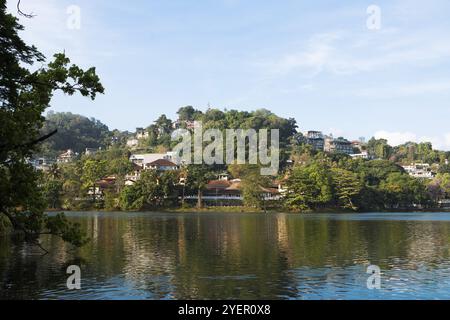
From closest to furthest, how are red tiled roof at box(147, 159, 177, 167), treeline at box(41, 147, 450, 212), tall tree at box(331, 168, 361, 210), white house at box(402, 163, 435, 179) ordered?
treeline at box(41, 147, 450, 212) < tall tree at box(331, 168, 361, 210) < red tiled roof at box(147, 159, 177, 167) < white house at box(402, 163, 435, 179)

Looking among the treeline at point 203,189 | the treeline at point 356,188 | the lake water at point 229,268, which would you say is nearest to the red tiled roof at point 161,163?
the treeline at point 203,189

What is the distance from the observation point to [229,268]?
92.6 ft

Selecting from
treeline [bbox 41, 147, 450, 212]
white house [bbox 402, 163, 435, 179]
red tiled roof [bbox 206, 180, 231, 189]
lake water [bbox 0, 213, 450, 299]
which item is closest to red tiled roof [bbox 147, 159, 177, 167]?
treeline [bbox 41, 147, 450, 212]

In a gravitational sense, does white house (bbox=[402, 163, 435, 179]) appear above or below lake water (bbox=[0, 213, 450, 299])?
above

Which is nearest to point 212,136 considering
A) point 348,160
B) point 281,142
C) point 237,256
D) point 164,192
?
point 281,142

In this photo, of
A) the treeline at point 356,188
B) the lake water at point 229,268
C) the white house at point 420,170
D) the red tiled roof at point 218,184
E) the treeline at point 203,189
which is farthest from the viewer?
the white house at point 420,170

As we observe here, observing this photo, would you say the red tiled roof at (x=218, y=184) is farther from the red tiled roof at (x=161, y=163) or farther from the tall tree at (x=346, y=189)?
the red tiled roof at (x=161, y=163)

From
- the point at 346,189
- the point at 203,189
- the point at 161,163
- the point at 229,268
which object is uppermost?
the point at 161,163

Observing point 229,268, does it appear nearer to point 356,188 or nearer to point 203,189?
point 203,189

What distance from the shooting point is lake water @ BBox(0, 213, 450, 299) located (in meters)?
22.1

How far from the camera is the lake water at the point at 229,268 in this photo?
72.5ft

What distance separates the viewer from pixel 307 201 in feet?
346

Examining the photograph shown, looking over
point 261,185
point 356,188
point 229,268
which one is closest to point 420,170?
point 356,188

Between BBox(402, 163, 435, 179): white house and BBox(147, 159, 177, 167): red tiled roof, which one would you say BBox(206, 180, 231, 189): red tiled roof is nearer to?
BBox(147, 159, 177, 167): red tiled roof
